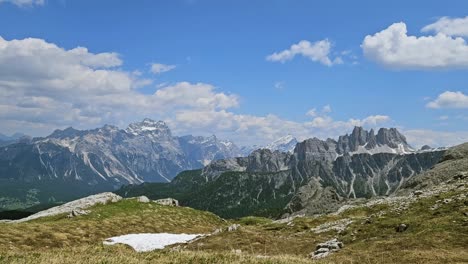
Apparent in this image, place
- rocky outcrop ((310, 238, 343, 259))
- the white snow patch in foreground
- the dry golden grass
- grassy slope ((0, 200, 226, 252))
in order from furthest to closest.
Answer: the white snow patch in foreground < grassy slope ((0, 200, 226, 252)) < rocky outcrop ((310, 238, 343, 259)) < the dry golden grass

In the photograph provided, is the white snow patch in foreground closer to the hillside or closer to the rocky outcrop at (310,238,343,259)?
the hillside

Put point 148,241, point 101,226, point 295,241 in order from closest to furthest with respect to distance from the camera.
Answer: point 295,241 → point 148,241 → point 101,226

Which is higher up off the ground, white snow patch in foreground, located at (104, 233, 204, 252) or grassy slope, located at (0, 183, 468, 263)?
grassy slope, located at (0, 183, 468, 263)

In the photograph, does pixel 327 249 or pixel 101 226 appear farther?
pixel 101 226

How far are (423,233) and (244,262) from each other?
69.9 feet

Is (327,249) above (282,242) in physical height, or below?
above

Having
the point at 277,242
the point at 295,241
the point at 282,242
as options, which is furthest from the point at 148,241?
the point at 295,241

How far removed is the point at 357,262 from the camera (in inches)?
1019

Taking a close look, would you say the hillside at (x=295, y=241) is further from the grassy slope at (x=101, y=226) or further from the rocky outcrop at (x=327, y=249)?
the rocky outcrop at (x=327, y=249)

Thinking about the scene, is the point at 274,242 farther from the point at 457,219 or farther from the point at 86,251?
the point at 86,251

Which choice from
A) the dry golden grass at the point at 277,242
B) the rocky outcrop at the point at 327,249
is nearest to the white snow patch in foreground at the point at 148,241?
the dry golden grass at the point at 277,242

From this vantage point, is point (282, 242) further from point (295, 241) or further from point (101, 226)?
point (101, 226)

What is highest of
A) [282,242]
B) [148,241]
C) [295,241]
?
[282,242]

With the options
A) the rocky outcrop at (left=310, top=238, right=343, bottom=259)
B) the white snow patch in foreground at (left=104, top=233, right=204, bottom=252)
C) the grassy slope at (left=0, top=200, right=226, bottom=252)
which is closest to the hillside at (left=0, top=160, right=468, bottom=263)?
the grassy slope at (left=0, top=200, right=226, bottom=252)
